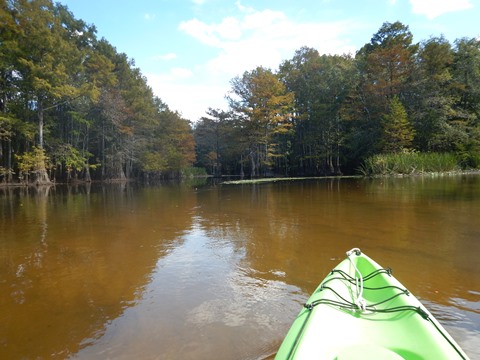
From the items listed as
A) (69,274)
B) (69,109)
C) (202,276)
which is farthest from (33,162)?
(202,276)

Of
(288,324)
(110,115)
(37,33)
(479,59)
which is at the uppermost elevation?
(37,33)

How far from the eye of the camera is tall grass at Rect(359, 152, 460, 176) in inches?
793

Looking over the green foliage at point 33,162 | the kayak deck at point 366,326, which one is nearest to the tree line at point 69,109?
the green foliage at point 33,162

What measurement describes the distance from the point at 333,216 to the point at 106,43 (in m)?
32.6

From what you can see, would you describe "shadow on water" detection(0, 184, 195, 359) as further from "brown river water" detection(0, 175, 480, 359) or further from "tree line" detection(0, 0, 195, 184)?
"tree line" detection(0, 0, 195, 184)

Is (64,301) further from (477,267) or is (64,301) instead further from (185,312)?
(477,267)

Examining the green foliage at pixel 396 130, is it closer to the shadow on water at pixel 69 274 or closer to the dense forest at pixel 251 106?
the dense forest at pixel 251 106

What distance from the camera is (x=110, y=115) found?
27.8 metres

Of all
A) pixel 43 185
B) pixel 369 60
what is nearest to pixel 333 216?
pixel 369 60

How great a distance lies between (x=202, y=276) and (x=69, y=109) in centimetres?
2875

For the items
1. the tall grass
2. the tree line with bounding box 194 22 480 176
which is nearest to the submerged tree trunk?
the tree line with bounding box 194 22 480 176

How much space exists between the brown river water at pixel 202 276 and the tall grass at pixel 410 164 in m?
13.3

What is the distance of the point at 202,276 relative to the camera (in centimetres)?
386

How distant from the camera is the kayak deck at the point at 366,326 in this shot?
154 cm
